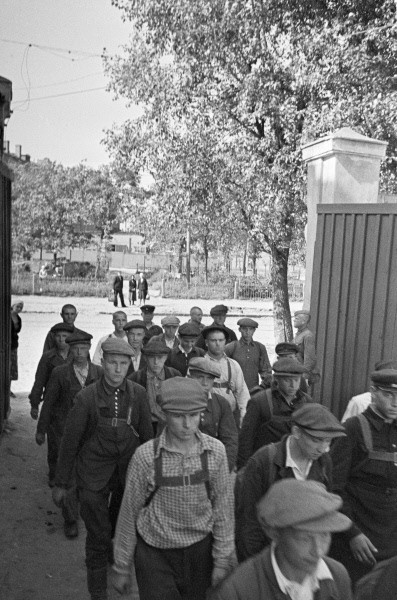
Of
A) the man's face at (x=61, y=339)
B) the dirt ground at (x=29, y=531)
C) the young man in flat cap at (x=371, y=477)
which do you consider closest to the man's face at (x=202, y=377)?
the young man in flat cap at (x=371, y=477)

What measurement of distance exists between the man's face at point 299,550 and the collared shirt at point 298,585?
0.05ft

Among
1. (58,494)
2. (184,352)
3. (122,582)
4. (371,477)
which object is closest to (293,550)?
(122,582)

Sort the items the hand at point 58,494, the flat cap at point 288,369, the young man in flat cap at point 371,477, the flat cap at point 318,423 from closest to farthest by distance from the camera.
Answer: the flat cap at point 318,423 < the young man in flat cap at point 371,477 < the hand at point 58,494 < the flat cap at point 288,369

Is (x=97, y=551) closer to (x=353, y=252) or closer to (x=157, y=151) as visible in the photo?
(x=353, y=252)

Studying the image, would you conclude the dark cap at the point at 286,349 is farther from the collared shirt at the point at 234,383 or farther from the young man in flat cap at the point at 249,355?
the young man in flat cap at the point at 249,355

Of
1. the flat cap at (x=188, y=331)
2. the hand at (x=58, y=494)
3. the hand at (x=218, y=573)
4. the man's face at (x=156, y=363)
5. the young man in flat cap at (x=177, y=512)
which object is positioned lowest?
the hand at (x=58, y=494)

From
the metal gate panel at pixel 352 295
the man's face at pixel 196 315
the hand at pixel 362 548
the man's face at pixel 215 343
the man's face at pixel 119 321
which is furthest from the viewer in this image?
the man's face at pixel 196 315

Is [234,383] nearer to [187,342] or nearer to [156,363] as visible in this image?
[156,363]

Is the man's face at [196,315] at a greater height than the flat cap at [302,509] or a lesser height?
lesser

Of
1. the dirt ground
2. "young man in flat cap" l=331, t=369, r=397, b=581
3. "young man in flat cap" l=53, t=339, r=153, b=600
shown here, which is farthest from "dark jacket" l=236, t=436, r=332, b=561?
the dirt ground

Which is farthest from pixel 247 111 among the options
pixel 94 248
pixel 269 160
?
pixel 94 248

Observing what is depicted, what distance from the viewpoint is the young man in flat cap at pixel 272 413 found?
4.47 metres

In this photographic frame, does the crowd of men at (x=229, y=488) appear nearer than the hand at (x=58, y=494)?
Yes

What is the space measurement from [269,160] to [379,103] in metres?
3.89
